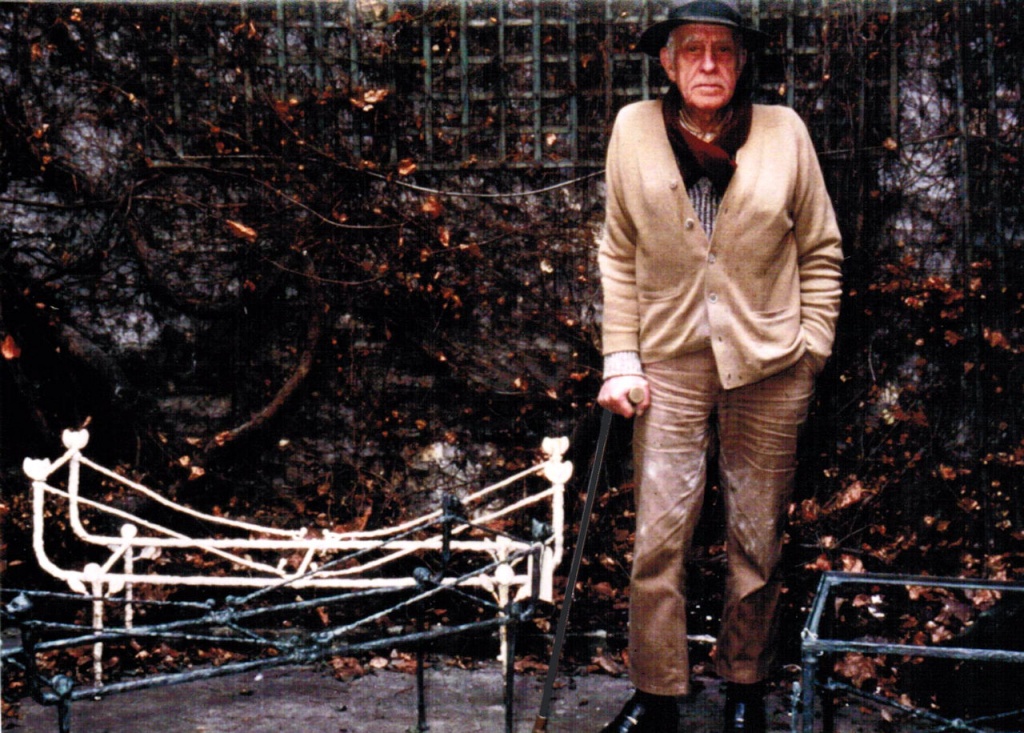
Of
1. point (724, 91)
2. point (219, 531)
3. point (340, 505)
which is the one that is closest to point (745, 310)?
point (724, 91)

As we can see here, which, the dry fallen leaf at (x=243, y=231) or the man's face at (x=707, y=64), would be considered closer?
the man's face at (x=707, y=64)

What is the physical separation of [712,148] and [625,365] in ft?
2.41

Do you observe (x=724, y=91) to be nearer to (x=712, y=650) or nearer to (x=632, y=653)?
(x=632, y=653)

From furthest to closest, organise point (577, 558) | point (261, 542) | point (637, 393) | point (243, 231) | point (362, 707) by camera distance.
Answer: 1. point (243, 231)
2. point (261, 542)
3. point (362, 707)
4. point (577, 558)
5. point (637, 393)

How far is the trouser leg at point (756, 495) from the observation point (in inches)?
136

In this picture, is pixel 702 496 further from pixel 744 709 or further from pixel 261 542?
pixel 261 542

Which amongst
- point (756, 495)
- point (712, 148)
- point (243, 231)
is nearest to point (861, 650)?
point (756, 495)

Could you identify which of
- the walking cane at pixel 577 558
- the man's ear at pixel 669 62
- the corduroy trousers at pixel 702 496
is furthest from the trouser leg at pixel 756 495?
the man's ear at pixel 669 62

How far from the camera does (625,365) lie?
139 inches

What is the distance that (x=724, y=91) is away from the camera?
11.0 ft

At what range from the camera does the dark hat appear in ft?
10.6

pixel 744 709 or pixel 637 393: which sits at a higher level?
pixel 637 393

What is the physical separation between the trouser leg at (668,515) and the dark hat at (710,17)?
3.25 feet

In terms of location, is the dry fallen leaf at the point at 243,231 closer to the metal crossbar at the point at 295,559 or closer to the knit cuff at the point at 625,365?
the metal crossbar at the point at 295,559
